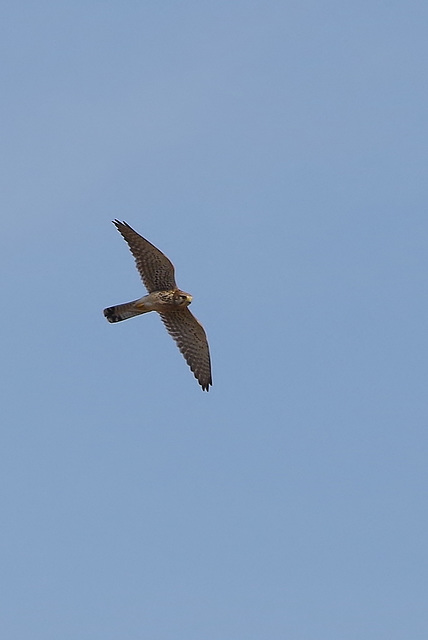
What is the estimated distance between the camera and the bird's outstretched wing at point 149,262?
35750mm

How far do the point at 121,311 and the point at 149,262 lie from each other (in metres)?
1.26

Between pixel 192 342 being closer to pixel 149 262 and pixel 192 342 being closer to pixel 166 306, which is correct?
pixel 166 306

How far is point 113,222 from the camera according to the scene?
35906 millimetres

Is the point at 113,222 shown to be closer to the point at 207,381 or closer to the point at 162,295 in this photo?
the point at 162,295

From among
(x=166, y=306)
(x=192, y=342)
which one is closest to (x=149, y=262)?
(x=166, y=306)

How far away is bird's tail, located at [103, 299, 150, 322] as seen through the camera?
3662 centimetres

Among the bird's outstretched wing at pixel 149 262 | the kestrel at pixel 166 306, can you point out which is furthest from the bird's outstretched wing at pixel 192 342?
the bird's outstretched wing at pixel 149 262

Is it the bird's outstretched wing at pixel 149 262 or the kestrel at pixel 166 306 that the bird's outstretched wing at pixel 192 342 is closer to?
the kestrel at pixel 166 306

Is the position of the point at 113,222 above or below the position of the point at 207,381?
above

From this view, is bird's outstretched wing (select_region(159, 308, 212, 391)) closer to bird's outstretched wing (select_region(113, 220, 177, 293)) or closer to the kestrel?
the kestrel

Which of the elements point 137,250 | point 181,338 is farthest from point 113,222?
point 181,338

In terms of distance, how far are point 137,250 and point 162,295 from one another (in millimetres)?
1120

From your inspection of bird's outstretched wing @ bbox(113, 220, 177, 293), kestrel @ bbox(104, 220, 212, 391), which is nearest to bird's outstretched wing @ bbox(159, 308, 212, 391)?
kestrel @ bbox(104, 220, 212, 391)

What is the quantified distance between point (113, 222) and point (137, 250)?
77 centimetres
